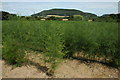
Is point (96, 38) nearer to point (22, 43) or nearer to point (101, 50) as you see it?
point (101, 50)

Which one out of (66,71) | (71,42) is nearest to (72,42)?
(71,42)

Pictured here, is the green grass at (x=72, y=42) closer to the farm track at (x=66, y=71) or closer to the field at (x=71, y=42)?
the field at (x=71, y=42)

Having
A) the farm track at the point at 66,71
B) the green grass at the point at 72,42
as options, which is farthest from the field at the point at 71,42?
the farm track at the point at 66,71

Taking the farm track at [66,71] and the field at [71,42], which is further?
the field at [71,42]

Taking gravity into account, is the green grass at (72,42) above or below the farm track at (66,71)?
above

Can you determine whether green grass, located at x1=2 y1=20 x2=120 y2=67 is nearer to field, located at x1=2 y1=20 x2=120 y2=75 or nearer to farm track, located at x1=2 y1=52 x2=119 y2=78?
field, located at x1=2 y1=20 x2=120 y2=75

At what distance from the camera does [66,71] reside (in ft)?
12.5

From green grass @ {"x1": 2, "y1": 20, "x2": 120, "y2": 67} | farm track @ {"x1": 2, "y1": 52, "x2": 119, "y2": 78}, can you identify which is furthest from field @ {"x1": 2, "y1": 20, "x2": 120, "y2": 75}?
farm track @ {"x1": 2, "y1": 52, "x2": 119, "y2": 78}

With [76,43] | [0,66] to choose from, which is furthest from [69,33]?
[0,66]

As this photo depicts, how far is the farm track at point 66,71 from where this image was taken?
3.58 m

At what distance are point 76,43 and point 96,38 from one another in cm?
67

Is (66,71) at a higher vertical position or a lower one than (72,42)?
lower

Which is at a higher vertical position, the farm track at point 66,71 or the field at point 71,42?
the field at point 71,42

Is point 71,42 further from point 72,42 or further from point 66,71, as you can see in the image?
point 66,71
